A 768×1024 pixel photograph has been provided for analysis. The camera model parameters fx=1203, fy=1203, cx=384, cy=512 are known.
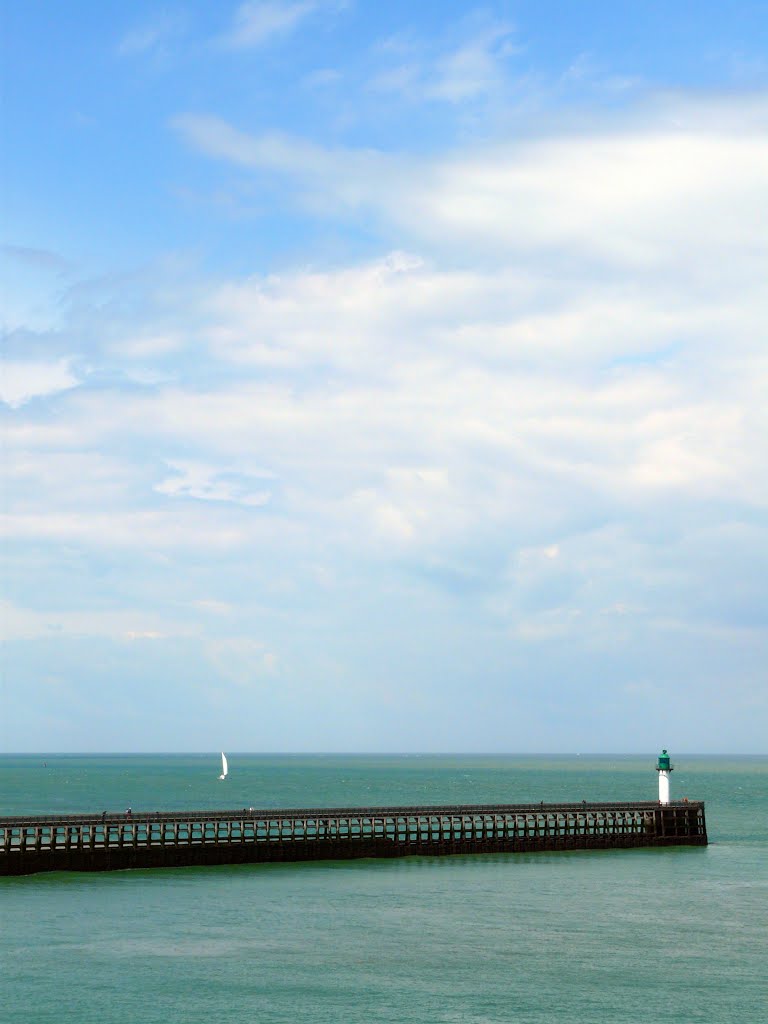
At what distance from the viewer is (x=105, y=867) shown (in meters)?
57.3

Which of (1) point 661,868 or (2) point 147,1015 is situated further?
(1) point 661,868

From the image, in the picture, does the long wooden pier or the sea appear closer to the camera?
the sea

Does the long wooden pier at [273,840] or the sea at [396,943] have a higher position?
the long wooden pier at [273,840]

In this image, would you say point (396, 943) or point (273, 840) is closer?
point (396, 943)

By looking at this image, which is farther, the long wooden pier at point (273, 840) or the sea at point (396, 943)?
the long wooden pier at point (273, 840)

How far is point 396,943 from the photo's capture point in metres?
42.8

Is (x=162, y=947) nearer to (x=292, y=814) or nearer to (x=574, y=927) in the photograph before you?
(x=574, y=927)

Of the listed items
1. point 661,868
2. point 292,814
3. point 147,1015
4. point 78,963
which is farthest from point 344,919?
point 661,868

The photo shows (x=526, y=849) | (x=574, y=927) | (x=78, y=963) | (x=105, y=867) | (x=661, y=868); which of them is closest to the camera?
(x=78, y=963)

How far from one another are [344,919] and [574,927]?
352 inches

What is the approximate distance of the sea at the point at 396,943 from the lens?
114 ft

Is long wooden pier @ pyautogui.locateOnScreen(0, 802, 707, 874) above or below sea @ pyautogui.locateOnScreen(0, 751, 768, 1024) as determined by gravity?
above

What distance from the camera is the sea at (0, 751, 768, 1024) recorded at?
34.8 m

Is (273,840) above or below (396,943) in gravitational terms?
above
